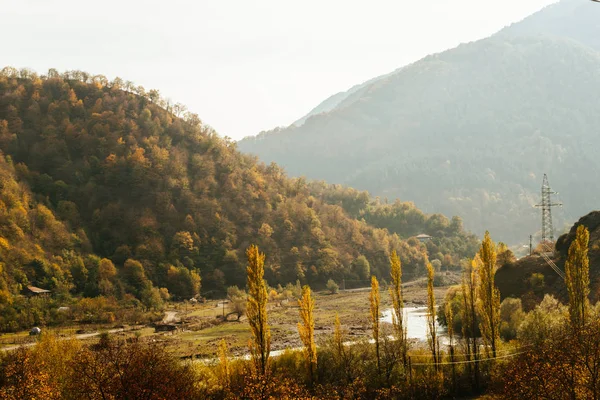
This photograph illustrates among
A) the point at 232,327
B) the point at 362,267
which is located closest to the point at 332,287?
the point at 362,267

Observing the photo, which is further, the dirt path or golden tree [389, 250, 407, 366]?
the dirt path

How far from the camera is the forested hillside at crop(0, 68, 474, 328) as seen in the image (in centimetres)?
11988

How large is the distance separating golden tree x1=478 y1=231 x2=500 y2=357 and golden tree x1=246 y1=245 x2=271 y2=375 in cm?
2005

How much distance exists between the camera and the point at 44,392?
A: 37375 mm

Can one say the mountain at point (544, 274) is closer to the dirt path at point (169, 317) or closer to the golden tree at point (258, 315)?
the golden tree at point (258, 315)

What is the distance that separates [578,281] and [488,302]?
792cm

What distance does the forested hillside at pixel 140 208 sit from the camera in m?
120

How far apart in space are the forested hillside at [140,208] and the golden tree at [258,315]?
7111cm

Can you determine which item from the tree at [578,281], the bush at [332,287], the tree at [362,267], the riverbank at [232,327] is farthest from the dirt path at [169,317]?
the tree at [362,267]

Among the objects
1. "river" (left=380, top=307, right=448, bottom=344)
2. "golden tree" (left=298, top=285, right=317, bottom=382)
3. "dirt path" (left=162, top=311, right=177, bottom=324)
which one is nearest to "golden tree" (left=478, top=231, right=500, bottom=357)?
"golden tree" (left=298, top=285, right=317, bottom=382)

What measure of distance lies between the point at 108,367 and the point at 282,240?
12540cm

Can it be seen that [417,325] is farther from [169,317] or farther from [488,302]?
[169,317]

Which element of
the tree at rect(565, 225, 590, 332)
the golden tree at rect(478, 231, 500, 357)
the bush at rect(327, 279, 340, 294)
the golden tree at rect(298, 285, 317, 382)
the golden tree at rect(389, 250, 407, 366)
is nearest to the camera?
the golden tree at rect(298, 285, 317, 382)

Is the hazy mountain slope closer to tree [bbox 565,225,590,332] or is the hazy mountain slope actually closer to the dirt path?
the dirt path
